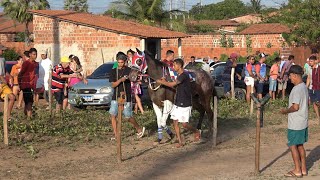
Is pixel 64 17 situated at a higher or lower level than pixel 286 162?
higher

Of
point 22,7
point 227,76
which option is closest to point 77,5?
point 22,7

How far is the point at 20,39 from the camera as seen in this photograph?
65.9 m

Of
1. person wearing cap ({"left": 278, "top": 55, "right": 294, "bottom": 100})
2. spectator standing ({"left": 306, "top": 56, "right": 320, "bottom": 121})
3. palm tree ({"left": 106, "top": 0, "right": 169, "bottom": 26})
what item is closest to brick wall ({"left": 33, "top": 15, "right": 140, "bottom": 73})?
person wearing cap ({"left": 278, "top": 55, "right": 294, "bottom": 100})

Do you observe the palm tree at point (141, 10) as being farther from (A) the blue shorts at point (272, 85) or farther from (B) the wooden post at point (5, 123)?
(B) the wooden post at point (5, 123)

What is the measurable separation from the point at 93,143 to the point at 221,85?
39.6 ft

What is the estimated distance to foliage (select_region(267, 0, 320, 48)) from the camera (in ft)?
94.9

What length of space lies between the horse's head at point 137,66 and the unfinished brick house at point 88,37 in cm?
1763

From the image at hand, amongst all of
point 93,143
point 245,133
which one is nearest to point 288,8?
point 245,133

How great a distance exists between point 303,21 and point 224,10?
83049 mm

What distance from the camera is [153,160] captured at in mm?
12047

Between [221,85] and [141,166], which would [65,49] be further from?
[141,166]

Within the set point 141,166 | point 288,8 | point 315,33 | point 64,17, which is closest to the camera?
point 141,166

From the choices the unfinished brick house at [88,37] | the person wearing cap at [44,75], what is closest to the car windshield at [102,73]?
the person wearing cap at [44,75]

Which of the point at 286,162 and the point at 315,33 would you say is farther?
the point at 315,33
